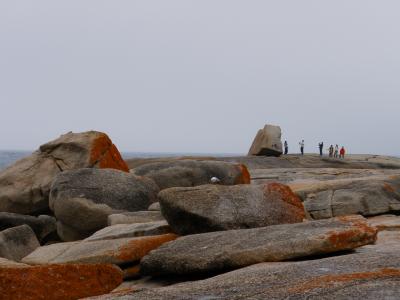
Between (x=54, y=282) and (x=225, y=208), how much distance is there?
3.67 meters

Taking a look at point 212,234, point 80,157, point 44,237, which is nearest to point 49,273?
point 212,234

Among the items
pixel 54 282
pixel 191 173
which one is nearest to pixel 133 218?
pixel 191 173

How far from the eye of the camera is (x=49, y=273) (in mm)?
7574

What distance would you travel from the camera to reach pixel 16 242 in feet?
42.0

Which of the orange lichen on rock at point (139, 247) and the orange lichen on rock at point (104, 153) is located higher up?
the orange lichen on rock at point (104, 153)

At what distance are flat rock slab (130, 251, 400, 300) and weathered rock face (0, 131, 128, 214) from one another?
419 inches

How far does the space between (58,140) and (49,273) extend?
11.4 metres

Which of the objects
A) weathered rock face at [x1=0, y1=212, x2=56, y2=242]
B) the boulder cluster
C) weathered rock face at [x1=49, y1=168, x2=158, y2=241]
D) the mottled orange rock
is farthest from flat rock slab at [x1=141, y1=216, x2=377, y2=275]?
weathered rock face at [x1=0, y1=212, x2=56, y2=242]

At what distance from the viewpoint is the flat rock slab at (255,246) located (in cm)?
799

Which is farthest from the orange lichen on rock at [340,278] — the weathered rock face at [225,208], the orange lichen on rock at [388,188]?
the orange lichen on rock at [388,188]

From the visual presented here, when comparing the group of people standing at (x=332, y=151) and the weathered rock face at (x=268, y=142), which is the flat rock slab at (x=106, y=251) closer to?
the weathered rock face at (x=268, y=142)

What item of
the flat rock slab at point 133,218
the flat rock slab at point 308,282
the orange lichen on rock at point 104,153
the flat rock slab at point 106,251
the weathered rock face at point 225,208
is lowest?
the flat rock slab at point 106,251

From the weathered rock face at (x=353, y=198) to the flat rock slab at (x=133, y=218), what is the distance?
188 inches

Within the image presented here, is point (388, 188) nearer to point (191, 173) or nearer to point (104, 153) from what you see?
point (191, 173)
